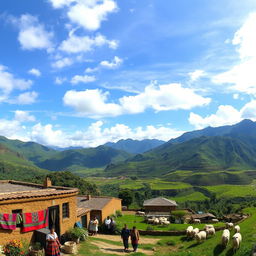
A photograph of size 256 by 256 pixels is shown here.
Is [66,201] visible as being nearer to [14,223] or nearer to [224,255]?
[14,223]

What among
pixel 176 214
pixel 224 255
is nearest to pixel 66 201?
pixel 224 255

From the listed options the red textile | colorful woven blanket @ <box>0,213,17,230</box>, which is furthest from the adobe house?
the red textile

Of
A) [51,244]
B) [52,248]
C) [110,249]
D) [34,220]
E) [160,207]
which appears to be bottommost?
[160,207]

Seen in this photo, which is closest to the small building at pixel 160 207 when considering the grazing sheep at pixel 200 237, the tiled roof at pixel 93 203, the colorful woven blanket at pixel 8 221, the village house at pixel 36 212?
the tiled roof at pixel 93 203

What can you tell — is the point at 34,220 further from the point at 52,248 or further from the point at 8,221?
the point at 52,248

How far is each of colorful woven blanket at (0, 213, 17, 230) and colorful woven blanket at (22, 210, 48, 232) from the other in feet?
2.93

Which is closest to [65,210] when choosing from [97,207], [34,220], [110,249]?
[34,220]

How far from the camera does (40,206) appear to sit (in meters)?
21.8

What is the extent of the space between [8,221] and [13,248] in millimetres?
1905

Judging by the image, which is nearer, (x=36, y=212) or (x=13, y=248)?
(x=13, y=248)

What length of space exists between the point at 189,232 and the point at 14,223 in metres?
17.7

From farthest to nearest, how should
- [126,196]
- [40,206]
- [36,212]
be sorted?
[126,196] < [40,206] < [36,212]

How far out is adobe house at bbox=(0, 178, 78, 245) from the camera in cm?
1912

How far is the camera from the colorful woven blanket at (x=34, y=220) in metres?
20.1
